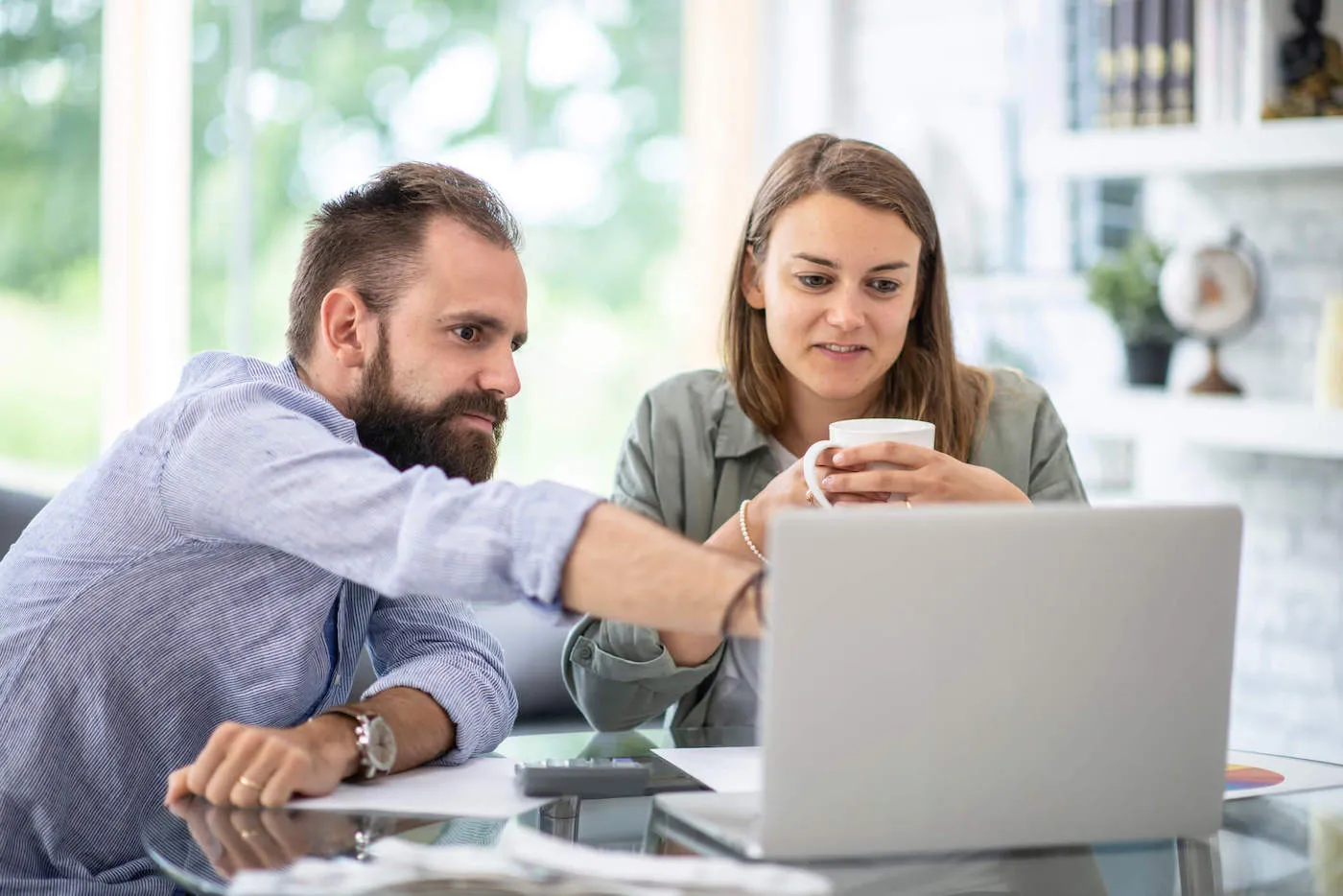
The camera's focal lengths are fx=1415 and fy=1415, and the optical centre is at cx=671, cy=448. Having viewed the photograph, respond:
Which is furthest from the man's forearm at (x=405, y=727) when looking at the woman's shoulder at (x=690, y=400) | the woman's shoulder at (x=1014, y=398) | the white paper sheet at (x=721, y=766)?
the woman's shoulder at (x=1014, y=398)

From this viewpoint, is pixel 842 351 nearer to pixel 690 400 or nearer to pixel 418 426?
pixel 690 400

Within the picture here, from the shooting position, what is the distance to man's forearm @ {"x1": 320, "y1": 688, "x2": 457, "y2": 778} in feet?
4.14

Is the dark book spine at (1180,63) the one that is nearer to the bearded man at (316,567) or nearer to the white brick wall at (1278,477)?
the white brick wall at (1278,477)

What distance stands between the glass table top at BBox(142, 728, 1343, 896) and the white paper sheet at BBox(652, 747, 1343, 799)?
76 mm

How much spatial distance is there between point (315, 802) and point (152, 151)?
378cm

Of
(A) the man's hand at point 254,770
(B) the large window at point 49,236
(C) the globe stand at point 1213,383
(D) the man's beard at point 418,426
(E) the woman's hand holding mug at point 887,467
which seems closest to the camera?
(A) the man's hand at point 254,770

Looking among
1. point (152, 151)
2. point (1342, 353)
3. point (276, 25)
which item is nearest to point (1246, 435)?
point (1342, 353)

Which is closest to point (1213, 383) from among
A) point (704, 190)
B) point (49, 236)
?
point (704, 190)

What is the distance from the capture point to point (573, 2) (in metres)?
5.70

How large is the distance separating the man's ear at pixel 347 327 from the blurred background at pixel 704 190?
0.99m

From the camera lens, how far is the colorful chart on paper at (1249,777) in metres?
1.33

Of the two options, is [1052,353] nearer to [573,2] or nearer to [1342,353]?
[1342,353]

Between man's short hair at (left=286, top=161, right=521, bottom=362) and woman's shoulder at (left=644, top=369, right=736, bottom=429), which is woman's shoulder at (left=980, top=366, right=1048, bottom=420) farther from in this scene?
man's short hair at (left=286, top=161, right=521, bottom=362)

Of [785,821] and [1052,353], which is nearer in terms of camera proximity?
[785,821]
